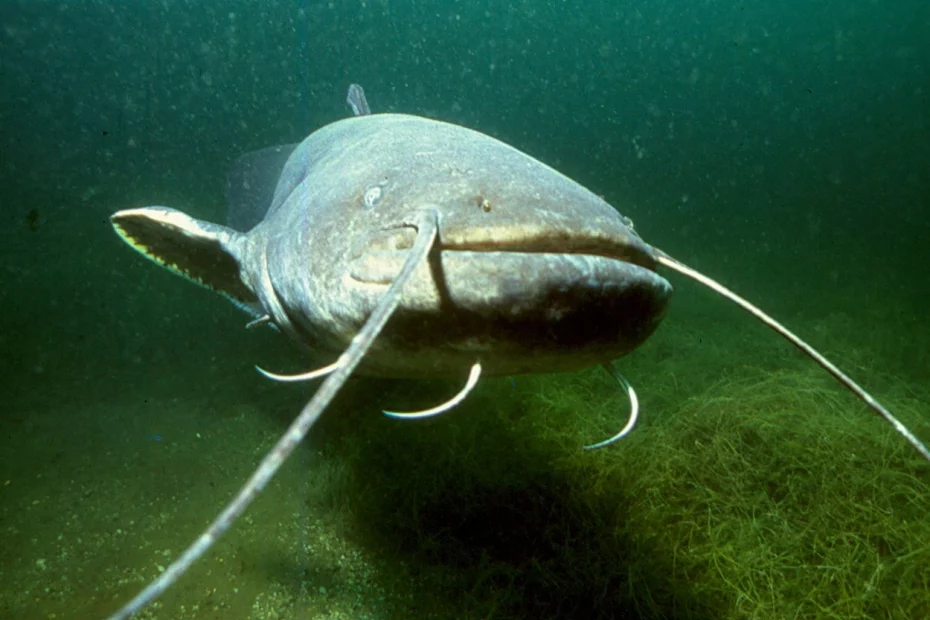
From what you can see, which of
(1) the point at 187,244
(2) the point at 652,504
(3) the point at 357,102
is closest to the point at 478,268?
(1) the point at 187,244

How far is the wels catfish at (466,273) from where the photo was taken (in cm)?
114

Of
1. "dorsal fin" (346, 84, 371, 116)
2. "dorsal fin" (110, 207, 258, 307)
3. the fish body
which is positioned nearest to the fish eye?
the fish body

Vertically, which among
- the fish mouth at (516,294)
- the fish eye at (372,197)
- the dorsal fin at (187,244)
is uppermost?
the fish eye at (372,197)

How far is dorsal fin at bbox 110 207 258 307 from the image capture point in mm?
2746

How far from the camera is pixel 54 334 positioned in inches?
344

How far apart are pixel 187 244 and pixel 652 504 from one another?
312 centimetres

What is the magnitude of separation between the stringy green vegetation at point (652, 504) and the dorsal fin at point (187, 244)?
1.48 m

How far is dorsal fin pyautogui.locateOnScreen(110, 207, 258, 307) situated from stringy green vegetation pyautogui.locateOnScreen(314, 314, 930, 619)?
1.48m

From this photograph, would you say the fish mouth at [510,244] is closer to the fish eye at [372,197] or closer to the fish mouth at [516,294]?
the fish mouth at [516,294]

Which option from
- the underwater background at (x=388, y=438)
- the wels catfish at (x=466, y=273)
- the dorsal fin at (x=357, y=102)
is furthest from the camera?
the dorsal fin at (x=357, y=102)

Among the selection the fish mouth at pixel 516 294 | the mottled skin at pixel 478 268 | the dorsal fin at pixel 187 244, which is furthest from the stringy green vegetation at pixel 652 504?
the fish mouth at pixel 516 294

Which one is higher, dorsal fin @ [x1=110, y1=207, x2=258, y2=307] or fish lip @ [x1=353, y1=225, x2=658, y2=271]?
fish lip @ [x1=353, y1=225, x2=658, y2=271]

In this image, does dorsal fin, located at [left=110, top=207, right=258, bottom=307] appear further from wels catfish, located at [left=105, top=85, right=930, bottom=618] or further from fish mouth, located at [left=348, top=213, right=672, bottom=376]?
fish mouth, located at [left=348, top=213, right=672, bottom=376]

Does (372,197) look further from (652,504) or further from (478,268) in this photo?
(652,504)
